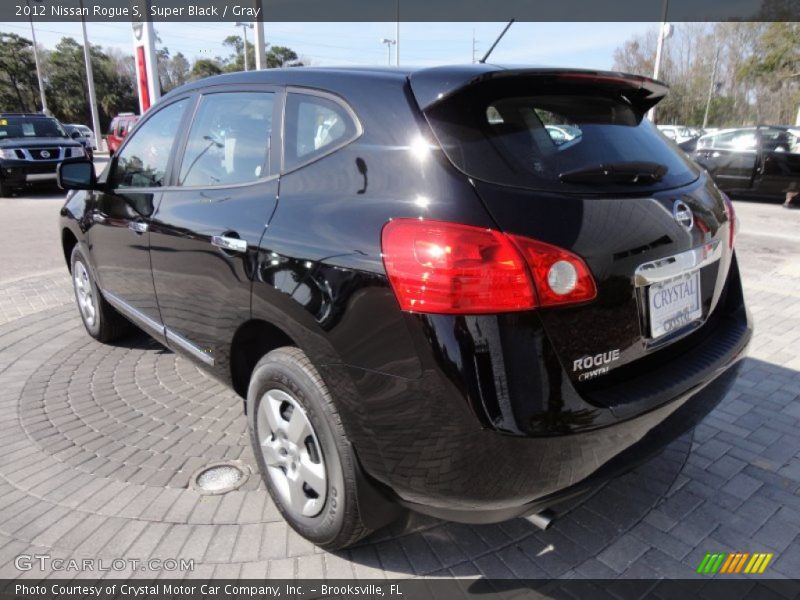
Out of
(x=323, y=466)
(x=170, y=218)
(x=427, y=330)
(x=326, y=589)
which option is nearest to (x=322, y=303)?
(x=427, y=330)

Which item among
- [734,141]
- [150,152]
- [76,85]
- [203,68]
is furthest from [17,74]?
[150,152]

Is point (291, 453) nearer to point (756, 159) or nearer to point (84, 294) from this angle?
point (84, 294)

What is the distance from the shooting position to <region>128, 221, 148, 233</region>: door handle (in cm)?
315

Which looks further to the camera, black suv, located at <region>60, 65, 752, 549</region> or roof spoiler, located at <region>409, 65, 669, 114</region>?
roof spoiler, located at <region>409, 65, 669, 114</region>

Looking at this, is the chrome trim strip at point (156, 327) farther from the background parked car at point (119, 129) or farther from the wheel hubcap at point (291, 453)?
the background parked car at point (119, 129)

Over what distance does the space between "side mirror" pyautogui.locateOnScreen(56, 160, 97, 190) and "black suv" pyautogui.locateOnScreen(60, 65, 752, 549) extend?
1.62 m

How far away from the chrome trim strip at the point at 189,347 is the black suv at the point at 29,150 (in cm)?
1262

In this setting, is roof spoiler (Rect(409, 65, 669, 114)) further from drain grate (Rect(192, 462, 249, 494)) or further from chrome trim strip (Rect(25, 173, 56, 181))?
chrome trim strip (Rect(25, 173, 56, 181))

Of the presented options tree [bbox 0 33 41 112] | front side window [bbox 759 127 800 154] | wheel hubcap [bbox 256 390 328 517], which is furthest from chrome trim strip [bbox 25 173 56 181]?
tree [bbox 0 33 41 112]

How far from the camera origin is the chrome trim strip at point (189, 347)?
2.77 metres

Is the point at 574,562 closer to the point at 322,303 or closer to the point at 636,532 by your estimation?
the point at 636,532

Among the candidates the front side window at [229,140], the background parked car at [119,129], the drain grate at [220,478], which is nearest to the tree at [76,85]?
the background parked car at [119,129]

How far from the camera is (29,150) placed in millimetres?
13789

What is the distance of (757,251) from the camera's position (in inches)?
299
